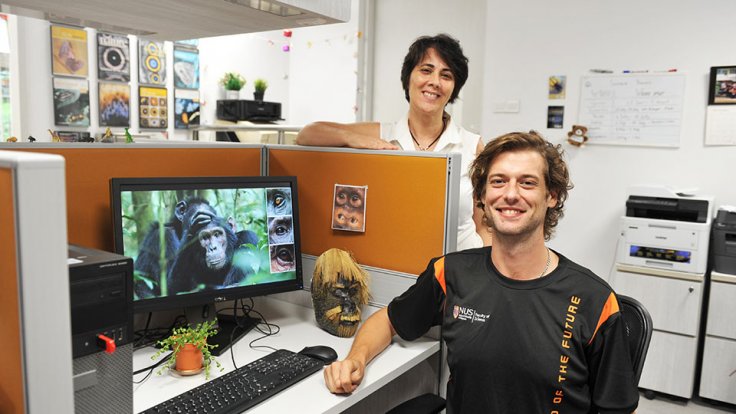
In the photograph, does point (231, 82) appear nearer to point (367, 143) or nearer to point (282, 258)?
point (367, 143)

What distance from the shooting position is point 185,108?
4.78 metres

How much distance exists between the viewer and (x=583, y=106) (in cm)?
388

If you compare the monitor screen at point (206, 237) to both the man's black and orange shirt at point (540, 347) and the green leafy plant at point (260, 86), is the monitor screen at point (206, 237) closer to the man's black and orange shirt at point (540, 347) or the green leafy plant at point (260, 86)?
the man's black and orange shirt at point (540, 347)

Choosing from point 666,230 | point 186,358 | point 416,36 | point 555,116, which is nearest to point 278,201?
point 186,358

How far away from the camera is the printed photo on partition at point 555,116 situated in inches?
156

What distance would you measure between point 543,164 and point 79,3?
3.96 feet

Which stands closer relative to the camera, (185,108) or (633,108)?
(633,108)

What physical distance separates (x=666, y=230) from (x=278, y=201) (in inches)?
96.5

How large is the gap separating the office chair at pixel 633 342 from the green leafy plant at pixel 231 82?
3.98 metres

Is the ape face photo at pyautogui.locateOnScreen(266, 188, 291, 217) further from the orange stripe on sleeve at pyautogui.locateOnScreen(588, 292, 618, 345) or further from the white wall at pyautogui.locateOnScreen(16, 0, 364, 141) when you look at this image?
the white wall at pyautogui.locateOnScreen(16, 0, 364, 141)

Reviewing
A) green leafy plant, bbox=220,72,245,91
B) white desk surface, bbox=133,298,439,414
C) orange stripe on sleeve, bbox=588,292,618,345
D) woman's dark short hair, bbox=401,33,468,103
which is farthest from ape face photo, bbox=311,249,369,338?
green leafy plant, bbox=220,72,245,91

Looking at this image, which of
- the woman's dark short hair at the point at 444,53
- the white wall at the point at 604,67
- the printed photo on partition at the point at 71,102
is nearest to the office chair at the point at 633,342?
the woman's dark short hair at the point at 444,53

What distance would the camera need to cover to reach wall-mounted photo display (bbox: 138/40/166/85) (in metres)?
4.41

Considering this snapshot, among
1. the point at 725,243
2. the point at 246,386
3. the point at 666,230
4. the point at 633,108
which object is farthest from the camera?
the point at 633,108
